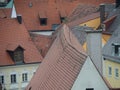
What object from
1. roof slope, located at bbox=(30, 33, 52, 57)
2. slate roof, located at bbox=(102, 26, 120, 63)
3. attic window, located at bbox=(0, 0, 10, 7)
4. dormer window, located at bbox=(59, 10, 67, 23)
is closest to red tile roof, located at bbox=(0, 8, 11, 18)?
dormer window, located at bbox=(59, 10, 67, 23)

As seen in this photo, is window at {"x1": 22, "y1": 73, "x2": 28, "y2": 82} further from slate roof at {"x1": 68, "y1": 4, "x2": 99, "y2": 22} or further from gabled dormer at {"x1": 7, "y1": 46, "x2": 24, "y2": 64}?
slate roof at {"x1": 68, "y1": 4, "x2": 99, "y2": 22}

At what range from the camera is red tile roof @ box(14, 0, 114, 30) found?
5856 centimetres

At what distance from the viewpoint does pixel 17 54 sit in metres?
39.5

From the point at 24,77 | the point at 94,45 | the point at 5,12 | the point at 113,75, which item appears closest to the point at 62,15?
the point at 5,12

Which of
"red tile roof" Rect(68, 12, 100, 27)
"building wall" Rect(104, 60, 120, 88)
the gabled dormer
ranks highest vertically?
"red tile roof" Rect(68, 12, 100, 27)

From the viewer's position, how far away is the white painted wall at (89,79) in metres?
16.1

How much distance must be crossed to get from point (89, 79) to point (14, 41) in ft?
81.7

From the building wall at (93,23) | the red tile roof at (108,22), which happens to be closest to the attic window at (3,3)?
the building wall at (93,23)

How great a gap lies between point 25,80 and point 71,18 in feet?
Result: 59.0

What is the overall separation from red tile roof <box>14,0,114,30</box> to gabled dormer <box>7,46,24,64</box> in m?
18.4

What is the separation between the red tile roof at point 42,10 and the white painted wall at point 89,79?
41.8m

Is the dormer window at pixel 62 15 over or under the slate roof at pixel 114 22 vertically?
under

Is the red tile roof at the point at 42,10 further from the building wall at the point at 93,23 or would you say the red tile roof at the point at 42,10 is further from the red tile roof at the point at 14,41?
the red tile roof at the point at 14,41

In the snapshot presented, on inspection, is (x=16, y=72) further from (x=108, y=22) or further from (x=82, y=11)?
(x=82, y=11)
